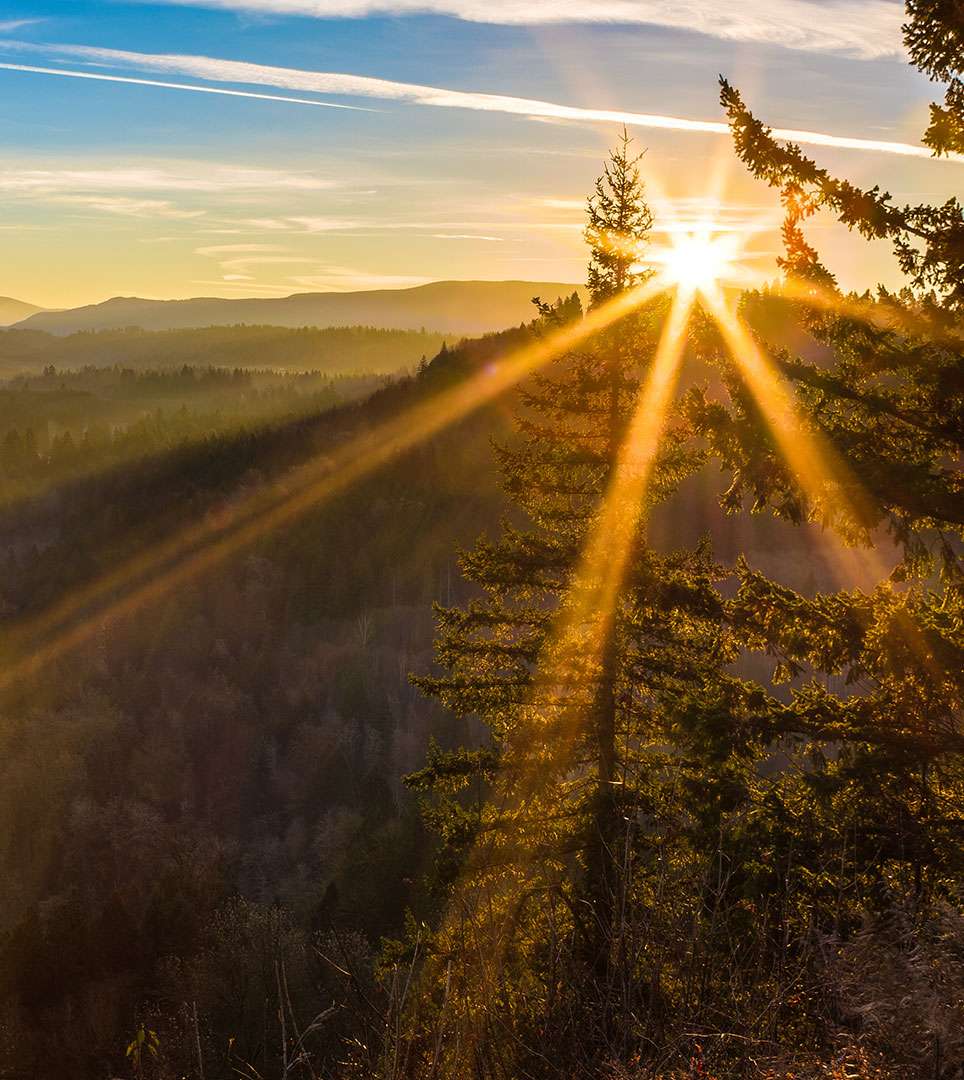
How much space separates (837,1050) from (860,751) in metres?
3.77

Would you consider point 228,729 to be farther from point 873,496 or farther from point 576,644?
point 873,496

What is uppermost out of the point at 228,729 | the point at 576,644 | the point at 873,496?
the point at 873,496

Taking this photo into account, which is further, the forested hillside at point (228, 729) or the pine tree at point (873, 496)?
the forested hillside at point (228, 729)

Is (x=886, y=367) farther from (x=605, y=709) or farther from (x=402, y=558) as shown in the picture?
(x=402, y=558)

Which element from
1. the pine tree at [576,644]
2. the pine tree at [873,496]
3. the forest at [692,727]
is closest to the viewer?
the forest at [692,727]

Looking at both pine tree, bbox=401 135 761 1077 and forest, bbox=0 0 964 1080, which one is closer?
forest, bbox=0 0 964 1080

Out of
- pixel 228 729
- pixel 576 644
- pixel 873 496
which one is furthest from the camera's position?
pixel 228 729

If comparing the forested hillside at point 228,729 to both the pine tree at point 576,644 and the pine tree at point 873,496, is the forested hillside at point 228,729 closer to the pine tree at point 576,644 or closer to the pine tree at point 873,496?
the pine tree at point 576,644

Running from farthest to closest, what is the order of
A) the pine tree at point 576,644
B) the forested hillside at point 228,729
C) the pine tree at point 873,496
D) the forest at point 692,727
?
the forested hillside at point 228,729
the pine tree at point 576,644
the pine tree at point 873,496
the forest at point 692,727

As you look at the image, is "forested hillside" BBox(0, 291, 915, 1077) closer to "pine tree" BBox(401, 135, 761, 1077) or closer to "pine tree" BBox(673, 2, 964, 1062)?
"pine tree" BBox(401, 135, 761, 1077)

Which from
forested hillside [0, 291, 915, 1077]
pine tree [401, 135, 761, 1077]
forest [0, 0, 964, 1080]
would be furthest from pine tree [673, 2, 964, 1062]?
forested hillside [0, 291, 915, 1077]

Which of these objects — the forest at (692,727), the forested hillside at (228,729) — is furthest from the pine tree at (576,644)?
the forested hillside at (228,729)

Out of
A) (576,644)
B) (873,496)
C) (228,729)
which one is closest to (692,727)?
(873,496)

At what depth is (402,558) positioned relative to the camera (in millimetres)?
110125
